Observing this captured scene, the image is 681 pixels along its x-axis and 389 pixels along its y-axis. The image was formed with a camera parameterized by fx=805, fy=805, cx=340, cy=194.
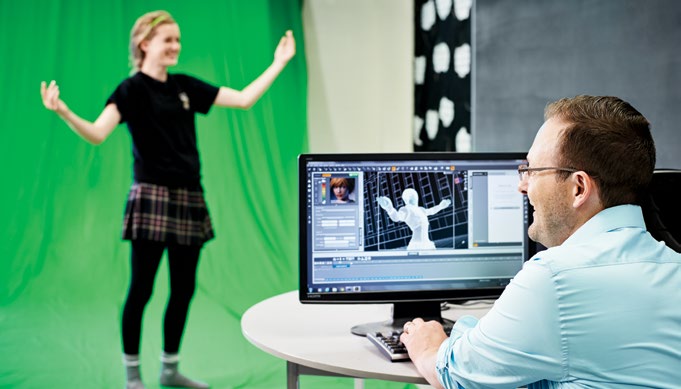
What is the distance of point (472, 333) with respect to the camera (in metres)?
1.30

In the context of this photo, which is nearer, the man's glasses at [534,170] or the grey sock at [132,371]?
the man's glasses at [534,170]

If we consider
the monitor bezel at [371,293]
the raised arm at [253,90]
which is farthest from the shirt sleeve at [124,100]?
the monitor bezel at [371,293]

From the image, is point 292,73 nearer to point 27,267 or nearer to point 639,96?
point 27,267

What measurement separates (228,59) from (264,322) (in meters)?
2.75

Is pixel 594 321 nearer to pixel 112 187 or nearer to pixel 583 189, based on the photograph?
pixel 583 189

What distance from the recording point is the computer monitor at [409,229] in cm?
182

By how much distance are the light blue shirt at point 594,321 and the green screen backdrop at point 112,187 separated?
2.35 meters

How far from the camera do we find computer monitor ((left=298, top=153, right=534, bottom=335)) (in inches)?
71.7

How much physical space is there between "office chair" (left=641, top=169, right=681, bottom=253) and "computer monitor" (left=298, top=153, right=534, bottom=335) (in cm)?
28

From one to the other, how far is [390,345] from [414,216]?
34 cm

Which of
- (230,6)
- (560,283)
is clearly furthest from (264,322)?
(230,6)

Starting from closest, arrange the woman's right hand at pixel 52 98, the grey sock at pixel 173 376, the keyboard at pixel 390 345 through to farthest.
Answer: the keyboard at pixel 390 345, the woman's right hand at pixel 52 98, the grey sock at pixel 173 376

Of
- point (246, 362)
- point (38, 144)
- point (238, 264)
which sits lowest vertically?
point (246, 362)

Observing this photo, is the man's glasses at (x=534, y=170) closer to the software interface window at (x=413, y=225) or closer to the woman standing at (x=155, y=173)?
the software interface window at (x=413, y=225)
